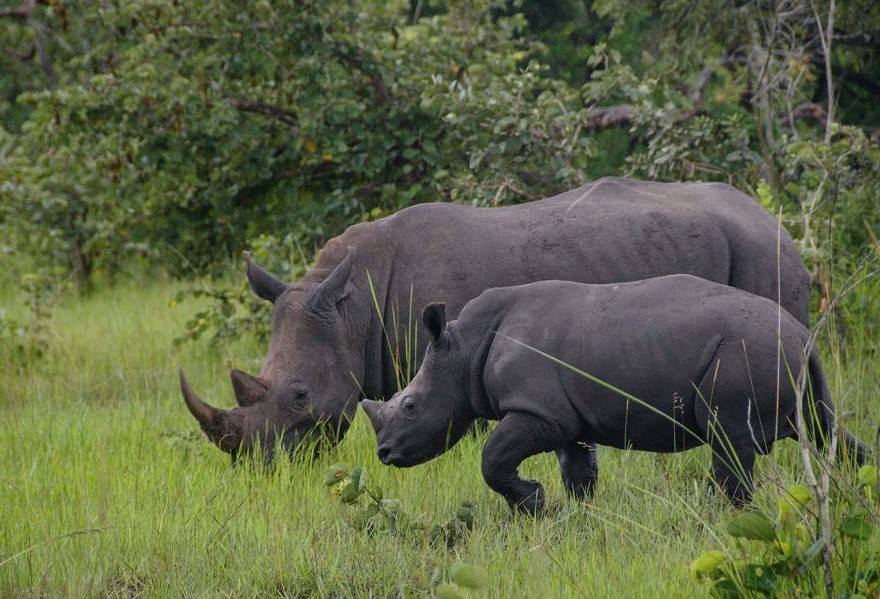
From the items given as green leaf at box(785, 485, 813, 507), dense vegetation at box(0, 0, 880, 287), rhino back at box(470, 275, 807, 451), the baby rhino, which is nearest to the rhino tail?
the baby rhino

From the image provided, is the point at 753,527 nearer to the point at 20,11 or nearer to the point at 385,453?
the point at 385,453

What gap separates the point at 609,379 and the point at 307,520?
1.31 metres

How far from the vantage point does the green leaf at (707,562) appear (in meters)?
3.64

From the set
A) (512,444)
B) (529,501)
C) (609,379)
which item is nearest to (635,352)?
(609,379)

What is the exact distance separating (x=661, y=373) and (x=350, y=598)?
1393 mm

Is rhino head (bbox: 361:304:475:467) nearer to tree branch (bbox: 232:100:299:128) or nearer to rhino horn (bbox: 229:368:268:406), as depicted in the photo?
rhino horn (bbox: 229:368:268:406)

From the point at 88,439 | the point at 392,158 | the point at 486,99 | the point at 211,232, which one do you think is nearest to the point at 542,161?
the point at 486,99

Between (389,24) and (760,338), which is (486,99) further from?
(760,338)

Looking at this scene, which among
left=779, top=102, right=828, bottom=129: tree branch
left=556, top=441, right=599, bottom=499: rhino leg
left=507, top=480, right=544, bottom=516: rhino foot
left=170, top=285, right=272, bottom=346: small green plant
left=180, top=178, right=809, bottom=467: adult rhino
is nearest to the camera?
left=507, top=480, right=544, bottom=516: rhino foot

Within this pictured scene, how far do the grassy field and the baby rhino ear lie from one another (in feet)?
2.32

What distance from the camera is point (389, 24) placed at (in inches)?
414

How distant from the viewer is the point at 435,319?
5055 millimetres

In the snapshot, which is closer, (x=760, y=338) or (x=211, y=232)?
(x=760, y=338)

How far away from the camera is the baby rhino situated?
4.68 meters
